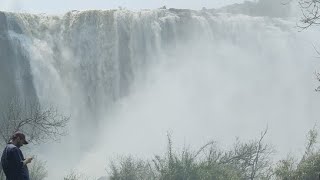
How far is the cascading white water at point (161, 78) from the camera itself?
45531 mm

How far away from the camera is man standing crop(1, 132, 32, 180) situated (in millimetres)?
9680

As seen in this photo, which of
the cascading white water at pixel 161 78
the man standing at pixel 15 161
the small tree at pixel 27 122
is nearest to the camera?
the man standing at pixel 15 161

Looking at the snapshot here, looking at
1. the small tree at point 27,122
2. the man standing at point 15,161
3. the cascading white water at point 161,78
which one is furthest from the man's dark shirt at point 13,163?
the cascading white water at point 161,78

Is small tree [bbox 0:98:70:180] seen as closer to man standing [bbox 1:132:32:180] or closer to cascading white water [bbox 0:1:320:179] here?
cascading white water [bbox 0:1:320:179]

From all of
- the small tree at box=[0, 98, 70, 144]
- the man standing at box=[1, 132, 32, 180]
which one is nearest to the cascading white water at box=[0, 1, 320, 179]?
the small tree at box=[0, 98, 70, 144]

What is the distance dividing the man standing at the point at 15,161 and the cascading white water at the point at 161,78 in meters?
29.5

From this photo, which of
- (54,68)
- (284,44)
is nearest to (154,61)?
(54,68)

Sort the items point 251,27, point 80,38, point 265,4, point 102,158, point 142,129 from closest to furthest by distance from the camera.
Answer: point 102,158 → point 80,38 → point 142,129 → point 251,27 → point 265,4

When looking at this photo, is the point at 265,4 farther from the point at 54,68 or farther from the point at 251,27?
the point at 54,68

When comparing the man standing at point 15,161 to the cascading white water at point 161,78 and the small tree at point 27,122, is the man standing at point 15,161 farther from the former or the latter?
the cascading white water at point 161,78

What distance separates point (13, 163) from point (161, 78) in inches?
1830

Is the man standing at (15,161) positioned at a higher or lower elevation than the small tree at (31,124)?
higher

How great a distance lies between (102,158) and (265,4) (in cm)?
4940

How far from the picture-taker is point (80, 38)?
47594 mm
